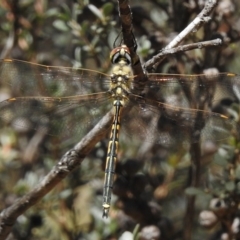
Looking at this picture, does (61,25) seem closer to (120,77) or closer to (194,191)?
(120,77)

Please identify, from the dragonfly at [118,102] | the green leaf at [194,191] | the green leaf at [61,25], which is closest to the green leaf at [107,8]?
the green leaf at [61,25]

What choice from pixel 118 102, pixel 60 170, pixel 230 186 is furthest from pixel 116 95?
pixel 230 186

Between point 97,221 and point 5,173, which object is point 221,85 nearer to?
point 97,221

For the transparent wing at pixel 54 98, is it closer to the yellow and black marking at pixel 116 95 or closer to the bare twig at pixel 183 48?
the yellow and black marking at pixel 116 95

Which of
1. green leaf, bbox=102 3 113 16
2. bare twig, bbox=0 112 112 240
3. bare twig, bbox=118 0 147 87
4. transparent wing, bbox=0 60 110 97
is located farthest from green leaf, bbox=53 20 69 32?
bare twig, bbox=118 0 147 87

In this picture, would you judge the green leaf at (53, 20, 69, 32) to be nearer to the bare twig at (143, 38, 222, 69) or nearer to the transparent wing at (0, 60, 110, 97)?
the transparent wing at (0, 60, 110, 97)

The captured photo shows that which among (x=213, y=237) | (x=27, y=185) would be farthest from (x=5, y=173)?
(x=213, y=237)
